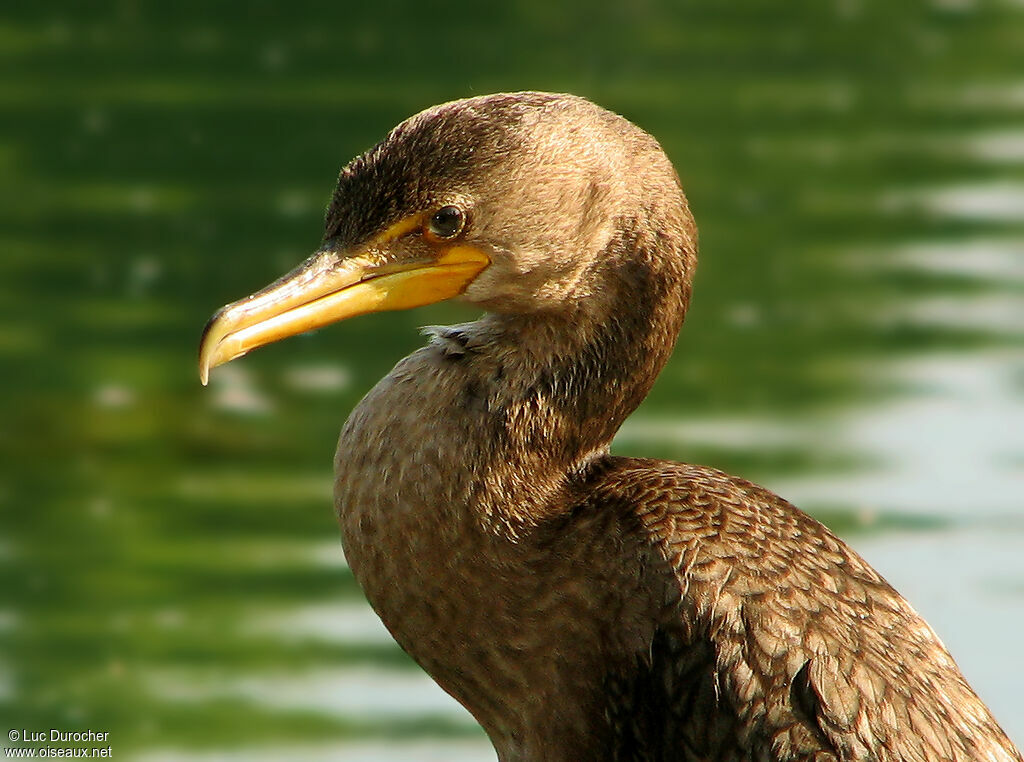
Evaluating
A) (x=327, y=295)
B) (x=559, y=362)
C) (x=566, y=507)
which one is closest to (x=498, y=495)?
(x=566, y=507)

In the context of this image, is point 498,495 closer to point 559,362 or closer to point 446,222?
point 559,362

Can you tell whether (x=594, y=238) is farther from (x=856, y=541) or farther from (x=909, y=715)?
(x=856, y=541)

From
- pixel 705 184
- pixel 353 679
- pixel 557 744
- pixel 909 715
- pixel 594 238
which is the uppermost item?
pixel 594 238

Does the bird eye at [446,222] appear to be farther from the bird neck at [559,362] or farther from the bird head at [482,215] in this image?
the bird neck at [559,362]

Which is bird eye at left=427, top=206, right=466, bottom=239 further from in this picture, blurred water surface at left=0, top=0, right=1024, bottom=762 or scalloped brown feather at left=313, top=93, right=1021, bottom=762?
blurred water surface at left=0, top=0, right=1024, bottom=762

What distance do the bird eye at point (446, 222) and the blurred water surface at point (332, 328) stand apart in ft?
10.9

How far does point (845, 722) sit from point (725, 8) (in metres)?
10.5

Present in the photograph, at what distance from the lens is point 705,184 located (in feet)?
35.6

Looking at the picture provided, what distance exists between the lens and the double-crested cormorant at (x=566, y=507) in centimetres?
371

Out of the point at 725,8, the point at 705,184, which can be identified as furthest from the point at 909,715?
the point at 725,8

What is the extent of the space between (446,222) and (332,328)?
5.64 meters

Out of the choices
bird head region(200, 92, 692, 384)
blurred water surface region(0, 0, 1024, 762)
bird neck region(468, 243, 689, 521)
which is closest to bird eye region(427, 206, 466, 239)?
bird head region(200, 92, 692, 384)

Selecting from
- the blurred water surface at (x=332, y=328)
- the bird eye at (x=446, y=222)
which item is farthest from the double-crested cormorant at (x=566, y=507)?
the blurred water surface at (x=332, y=328)

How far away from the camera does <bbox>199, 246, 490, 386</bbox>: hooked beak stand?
3734 mm
